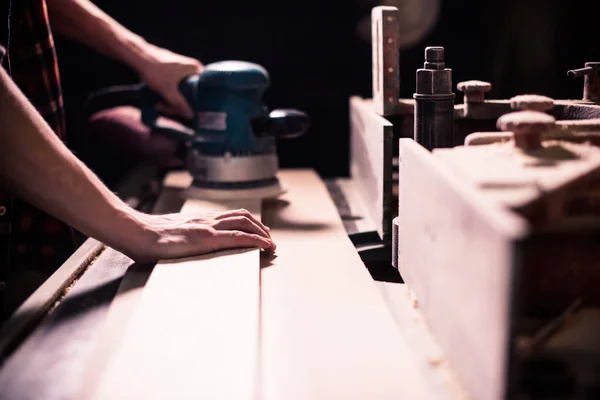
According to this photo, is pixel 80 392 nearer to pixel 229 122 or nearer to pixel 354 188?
pixel 229 122

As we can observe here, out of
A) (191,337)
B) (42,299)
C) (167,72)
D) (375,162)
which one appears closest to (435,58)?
(375,162)

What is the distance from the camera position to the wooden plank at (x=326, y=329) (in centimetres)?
87

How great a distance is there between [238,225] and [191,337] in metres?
0.41

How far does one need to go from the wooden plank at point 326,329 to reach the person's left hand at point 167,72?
0.62 meters

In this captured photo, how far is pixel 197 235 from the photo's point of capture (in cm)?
129

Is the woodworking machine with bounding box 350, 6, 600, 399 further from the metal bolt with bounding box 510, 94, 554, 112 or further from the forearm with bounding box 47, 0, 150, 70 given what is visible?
the forearm with bounding box 47, 0, 150, 70

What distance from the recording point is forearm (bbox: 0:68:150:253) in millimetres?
1096

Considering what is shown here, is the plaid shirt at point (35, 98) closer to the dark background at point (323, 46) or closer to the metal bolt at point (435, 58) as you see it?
the dark background at point (323, 46)

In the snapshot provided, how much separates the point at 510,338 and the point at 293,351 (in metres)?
0.35

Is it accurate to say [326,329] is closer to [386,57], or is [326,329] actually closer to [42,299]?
[42,299]

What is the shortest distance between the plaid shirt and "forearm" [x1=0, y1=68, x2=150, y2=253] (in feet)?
1.85

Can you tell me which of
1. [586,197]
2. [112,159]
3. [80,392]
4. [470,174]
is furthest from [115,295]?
[112,159]

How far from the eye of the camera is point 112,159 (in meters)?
2.44

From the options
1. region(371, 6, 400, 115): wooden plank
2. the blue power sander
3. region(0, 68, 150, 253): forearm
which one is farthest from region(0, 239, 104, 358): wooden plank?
Answer: region(371, 6, 400, 115): wooden plank
